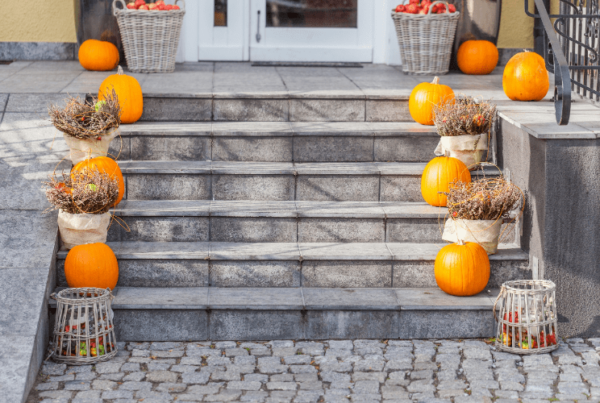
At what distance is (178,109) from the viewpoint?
4926 millimetres

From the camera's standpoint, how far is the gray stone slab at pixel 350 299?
3672mm

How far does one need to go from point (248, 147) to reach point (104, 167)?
3.11 feet

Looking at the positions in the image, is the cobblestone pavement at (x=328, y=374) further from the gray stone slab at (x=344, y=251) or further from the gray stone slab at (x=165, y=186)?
the gray stone slab at (x=165, y=186)

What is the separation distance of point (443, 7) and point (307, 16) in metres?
1.35

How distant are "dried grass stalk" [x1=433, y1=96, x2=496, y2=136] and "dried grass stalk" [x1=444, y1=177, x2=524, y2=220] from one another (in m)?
0.46

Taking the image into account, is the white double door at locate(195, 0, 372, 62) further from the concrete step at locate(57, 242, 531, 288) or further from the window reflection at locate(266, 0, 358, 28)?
the concrete step at locate(57, 242, 531, 288)

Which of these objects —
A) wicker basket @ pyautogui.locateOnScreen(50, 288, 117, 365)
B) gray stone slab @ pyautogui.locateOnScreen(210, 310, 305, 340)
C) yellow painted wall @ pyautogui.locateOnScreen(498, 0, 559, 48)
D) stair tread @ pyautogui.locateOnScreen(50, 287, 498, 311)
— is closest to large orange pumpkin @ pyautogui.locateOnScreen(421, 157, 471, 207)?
stair tread @ pyautogui.locateOnScreen(50, 287, 498, 311)

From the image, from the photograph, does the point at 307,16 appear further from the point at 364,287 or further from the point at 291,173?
the point at 364,287

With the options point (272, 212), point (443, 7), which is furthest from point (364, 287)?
point (443, 7)

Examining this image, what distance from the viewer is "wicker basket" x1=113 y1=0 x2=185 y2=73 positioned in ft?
18.8

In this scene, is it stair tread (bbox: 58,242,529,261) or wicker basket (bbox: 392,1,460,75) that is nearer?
stair tread (bbox: 58,242,529,261)

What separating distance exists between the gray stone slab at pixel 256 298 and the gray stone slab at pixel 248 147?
3.31 feet

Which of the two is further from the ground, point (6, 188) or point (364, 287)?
point (6, 188)

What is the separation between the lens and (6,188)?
4.03m
